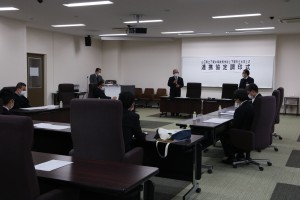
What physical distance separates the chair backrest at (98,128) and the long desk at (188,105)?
7179 millimetres

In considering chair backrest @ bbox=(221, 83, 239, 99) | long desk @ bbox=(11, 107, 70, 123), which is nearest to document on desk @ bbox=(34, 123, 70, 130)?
long desk @ bbox=(11, 107, 70, 123)

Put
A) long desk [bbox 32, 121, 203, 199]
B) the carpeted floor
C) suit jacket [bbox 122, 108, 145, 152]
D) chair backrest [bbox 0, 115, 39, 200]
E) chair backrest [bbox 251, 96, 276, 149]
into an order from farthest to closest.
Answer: chair backrest [bbox 251, 96, 276, 149] < the carpeted floor < long desk [bbox 32, 121, 203, 199] < suit jacket [bbox 122, 108, 145, 152] < chair backrest [bbox 0, 115, 39, 200]

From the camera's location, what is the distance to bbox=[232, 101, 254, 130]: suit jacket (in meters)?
4.66

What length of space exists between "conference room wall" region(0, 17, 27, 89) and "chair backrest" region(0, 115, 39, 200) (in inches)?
310

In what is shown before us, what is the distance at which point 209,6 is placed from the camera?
7.16m

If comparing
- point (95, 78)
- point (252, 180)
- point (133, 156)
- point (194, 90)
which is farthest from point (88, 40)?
point (133, 156)

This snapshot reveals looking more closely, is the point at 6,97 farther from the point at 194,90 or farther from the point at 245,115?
the point at 194,90

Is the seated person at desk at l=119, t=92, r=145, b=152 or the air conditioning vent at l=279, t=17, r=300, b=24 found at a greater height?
the air conditioning vent at l=279, t=17, r=300, b=24

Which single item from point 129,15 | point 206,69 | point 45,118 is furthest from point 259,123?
point 206,69

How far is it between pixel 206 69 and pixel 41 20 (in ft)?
21.2

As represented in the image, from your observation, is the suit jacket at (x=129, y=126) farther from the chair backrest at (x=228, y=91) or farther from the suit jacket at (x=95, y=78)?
the suit jacket at (x=95, y=78)

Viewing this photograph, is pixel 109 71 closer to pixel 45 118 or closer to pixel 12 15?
pixel 12 15

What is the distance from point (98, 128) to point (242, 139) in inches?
97.5

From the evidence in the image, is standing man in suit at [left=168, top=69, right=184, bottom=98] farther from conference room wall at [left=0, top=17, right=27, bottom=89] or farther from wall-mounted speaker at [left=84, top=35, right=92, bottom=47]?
conference room wall at [left=0, top=17, right=27, bottom=89]
